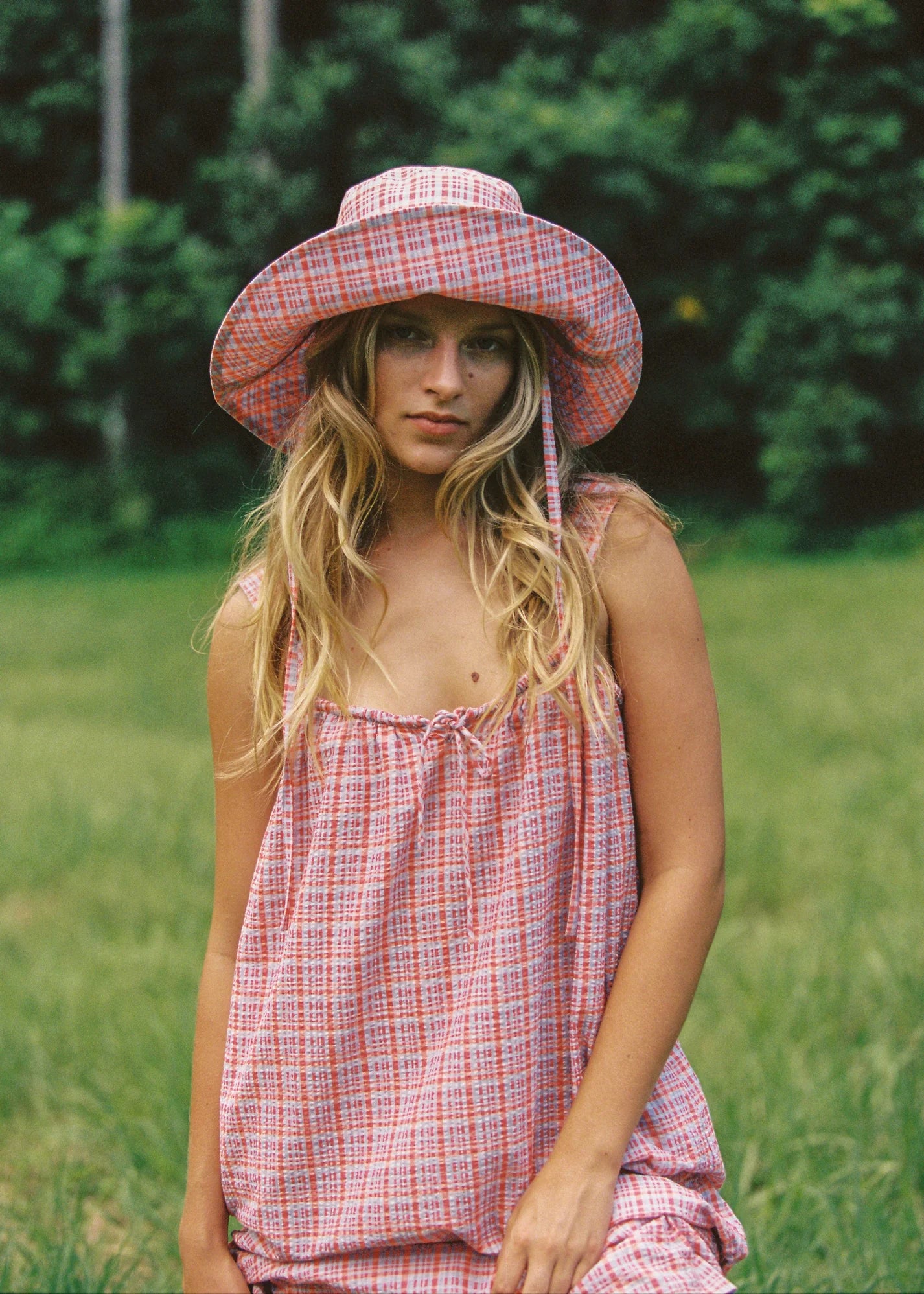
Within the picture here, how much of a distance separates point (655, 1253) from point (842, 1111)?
1.85 meters

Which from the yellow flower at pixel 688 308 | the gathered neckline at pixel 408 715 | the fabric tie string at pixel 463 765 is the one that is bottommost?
the yellow flower at pixel 688 308

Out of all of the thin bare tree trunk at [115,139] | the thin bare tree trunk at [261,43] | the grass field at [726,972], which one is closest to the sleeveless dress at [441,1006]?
the grass field at [726,972]

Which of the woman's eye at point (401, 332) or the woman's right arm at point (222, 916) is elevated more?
the woman's eye at point (401, 332)

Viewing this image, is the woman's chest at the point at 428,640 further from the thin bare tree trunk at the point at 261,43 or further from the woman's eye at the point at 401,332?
the thin bare tree trunk at the point at 261,43

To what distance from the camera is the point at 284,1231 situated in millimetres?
1773

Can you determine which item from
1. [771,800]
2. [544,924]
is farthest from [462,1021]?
[771,800]

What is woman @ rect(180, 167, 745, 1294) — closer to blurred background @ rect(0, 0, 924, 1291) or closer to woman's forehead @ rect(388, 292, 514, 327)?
woman's forehead @ rect(388, 292, 514, 327)

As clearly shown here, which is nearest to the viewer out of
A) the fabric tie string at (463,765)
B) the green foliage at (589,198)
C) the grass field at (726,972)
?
the fabric tie string at (463,765)

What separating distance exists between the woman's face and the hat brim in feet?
0.14

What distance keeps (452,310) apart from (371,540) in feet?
0.98

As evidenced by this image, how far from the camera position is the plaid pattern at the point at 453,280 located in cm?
170

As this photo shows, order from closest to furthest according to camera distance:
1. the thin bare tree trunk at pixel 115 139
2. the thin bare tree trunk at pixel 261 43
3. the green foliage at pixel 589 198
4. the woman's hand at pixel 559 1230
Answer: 1. the woman's hand at pixel 559 1230
2. the green foliage at pixel 589 198
3. the thin bare tree trunk at pixel 261 43
4. the thin bare tree trunk at pixel 115 139

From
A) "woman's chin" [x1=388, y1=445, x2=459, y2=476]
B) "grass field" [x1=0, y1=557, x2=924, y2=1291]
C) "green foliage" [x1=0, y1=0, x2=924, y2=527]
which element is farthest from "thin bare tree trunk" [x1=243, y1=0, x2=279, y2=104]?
"woman's chin" [x1=388, y1=445, x2=459, y2=476]

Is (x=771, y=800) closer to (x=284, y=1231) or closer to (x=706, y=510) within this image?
(x=284, y=1231)
